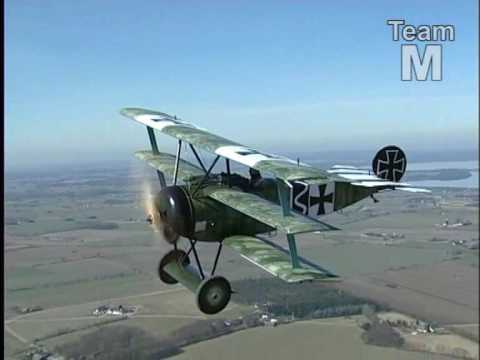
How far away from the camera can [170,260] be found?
6.55 metres

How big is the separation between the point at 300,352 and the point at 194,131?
8745 mm

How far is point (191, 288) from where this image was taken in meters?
5.93

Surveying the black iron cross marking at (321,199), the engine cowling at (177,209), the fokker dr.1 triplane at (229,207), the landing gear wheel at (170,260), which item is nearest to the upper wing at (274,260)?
the fokker dr.1 triplane at (229,207)

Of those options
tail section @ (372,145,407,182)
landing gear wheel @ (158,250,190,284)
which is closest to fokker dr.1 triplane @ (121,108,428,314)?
landing gear wheel @ (158,250,190,284)

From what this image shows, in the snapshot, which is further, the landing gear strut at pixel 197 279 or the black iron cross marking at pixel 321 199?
the black iron cross marking at pixel 321 199

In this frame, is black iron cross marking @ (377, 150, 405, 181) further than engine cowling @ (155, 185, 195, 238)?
Yes

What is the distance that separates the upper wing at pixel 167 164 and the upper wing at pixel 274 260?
1.14 m

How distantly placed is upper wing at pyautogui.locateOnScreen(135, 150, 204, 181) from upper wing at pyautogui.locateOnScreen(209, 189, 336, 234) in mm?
827

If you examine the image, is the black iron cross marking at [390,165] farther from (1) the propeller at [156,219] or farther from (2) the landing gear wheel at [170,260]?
(1) the propeller at [156,219]

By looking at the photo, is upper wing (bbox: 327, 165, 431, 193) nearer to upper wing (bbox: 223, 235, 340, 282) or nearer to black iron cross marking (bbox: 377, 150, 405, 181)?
black iron cross marking (bbox: 377, 150, 405, 181)

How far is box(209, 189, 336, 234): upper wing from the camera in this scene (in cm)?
443

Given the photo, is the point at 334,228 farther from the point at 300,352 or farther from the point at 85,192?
the point at 85,192

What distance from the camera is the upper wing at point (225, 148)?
15.1 ft

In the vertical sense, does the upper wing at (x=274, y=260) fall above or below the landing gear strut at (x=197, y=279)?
above
